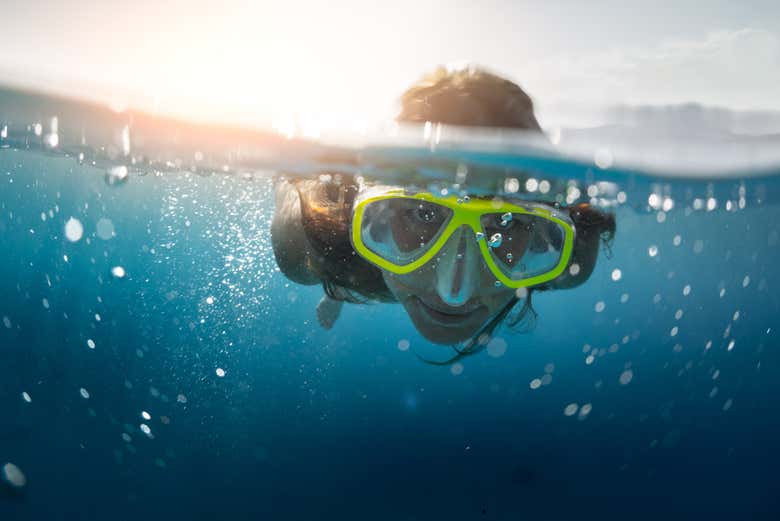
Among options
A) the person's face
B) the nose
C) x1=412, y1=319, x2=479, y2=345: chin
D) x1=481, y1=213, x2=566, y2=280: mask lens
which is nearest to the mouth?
the person's face

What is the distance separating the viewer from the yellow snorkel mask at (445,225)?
3947 mm

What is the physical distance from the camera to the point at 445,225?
388 cm

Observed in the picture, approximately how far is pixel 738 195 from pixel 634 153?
4.56 m

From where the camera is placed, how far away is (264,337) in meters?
40.2

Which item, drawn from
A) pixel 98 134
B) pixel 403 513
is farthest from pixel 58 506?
pixel 98 134

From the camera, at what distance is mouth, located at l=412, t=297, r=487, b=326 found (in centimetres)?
438

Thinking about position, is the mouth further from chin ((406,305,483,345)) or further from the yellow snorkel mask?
the yellow snorkel mask

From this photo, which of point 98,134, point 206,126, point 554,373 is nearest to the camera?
point 206,126

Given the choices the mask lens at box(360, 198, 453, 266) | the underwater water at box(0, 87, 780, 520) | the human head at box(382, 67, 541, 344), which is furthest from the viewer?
the underwater water at box(0, 87, 780, 520)

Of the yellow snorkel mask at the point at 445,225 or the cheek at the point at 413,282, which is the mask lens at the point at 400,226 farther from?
the cheek at the point at 413,282

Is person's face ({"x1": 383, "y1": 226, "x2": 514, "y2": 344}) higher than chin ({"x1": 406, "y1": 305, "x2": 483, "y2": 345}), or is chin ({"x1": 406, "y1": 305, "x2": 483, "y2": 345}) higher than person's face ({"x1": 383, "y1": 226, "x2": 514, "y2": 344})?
person's face ({"x1": 383, "y1": 226, "x2": 514, "y2": 344})

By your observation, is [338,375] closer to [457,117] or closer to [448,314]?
[448,314]

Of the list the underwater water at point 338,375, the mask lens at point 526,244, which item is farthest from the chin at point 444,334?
the underwater water at point 338,375

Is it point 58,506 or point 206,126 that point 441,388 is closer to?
point 58,506
